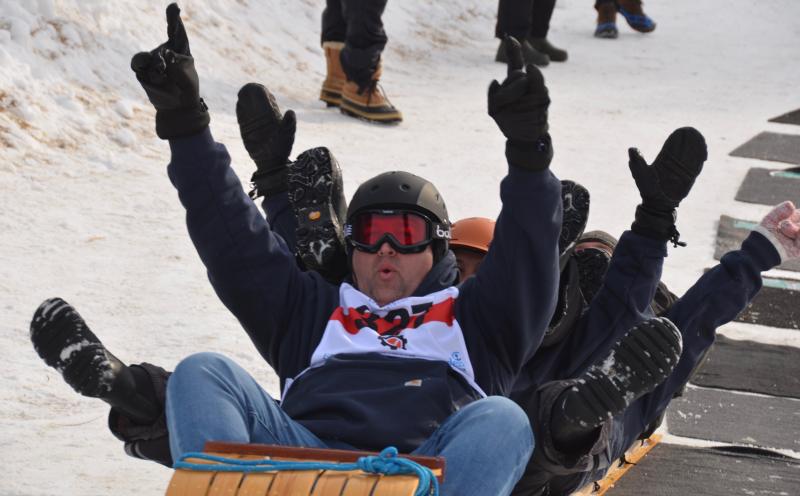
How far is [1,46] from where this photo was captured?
6.71m

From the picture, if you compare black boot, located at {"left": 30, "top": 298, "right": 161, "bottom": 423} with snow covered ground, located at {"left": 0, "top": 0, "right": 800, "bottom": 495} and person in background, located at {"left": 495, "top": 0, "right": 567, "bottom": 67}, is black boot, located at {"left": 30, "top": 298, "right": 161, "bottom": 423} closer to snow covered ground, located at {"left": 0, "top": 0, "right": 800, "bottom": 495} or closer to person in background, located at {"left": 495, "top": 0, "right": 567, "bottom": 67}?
snow covered ground, located at {"left": 0, "top": 0, "right": 800, "bottom": 495}

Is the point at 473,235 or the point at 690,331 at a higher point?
the point at 473,235

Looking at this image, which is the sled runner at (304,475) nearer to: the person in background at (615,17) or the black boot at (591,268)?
the black boot at (591,268)

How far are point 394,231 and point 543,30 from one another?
294 inches

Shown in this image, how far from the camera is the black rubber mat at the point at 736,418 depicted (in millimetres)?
4383

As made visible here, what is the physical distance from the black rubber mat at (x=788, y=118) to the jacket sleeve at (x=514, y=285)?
6513 millimetres

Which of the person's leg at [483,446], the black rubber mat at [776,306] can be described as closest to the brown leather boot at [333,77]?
the black rubber mat at [776,306]

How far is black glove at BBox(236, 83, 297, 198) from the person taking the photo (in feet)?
13.4

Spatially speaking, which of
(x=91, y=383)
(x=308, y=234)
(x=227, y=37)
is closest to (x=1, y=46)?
(x=227, y=37)

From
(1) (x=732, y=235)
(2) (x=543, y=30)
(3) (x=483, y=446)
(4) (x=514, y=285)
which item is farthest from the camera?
(2) (x=543, y=30)

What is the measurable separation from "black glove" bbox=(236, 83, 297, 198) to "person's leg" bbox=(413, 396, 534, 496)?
4.61 feet

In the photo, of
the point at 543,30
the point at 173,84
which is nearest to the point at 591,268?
the point at 173,84

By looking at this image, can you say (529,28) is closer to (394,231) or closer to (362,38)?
(362,38)

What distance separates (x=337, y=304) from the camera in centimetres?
354
